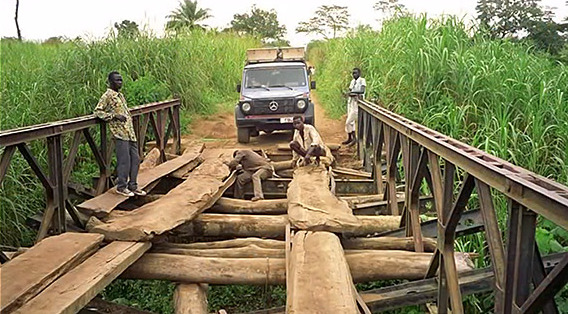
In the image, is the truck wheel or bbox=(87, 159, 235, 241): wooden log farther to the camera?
the truck wheel

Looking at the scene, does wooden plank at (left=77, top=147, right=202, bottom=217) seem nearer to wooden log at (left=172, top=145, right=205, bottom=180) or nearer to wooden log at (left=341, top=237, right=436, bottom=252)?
wooden log at (left=172, top=145, right=205, bottom=180)

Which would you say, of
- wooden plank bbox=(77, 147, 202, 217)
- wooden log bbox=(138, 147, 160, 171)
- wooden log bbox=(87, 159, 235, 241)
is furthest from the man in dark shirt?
wooden log bbox=(138, 147, 160, 171)

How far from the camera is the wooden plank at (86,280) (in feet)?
9.37

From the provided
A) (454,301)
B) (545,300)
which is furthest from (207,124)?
(545,300)

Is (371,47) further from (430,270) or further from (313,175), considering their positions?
(430,270)

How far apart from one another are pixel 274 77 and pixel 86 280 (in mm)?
8444

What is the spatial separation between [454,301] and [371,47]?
407 inches

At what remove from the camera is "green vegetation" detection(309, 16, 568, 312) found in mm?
5711

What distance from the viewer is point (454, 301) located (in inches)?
121

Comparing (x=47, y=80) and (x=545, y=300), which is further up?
(x=47, y=80)

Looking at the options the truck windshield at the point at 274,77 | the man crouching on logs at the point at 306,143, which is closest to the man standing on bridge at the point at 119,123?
the man crouching on logs at the point at 306,143

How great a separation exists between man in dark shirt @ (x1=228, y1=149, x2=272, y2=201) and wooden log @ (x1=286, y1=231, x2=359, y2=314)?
102 inches

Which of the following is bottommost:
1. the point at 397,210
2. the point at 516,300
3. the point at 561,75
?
the point at 397,210

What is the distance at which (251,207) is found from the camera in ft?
18.6
